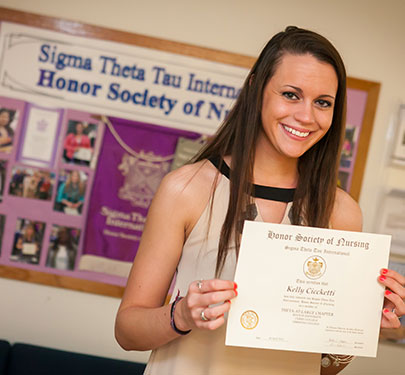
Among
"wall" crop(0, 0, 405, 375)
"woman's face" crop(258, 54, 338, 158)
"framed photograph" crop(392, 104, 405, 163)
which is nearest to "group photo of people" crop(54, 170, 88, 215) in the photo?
"wall" crop(0, 0, 405, 375)

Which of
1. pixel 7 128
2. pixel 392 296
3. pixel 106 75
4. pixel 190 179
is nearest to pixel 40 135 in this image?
pixel 7 128

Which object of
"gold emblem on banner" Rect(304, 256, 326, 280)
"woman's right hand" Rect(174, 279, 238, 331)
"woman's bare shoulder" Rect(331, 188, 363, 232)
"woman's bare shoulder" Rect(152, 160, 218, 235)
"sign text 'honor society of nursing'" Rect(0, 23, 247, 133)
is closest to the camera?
"woman's right hand" Rect(174, 279, 238, 331)

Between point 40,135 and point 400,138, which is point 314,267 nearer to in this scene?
point 400,138

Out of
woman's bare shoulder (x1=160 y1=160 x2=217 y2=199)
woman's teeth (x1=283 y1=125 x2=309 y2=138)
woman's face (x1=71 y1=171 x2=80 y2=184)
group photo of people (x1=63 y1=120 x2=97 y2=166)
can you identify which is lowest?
woman's bare shoulder (x1=160 y1=160 x2=217 y2=199)

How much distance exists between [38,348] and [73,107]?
1.19 m

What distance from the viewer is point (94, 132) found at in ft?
10.1

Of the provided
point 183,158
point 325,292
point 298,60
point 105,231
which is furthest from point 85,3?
point 325,292

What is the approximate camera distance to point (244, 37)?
122 inches

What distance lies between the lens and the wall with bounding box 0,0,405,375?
3066 millimetres

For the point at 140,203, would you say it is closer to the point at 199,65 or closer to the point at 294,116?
the point at 199,65

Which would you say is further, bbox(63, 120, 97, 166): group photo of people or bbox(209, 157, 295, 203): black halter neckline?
bbox(63, 120, 97, 166): group photo of people

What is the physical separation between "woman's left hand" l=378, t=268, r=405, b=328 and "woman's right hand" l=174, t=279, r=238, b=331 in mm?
363

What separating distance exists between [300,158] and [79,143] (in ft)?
5.57

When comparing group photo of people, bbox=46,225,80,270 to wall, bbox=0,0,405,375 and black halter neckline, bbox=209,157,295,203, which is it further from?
black halter neckline, bbox=209,157,295,203
